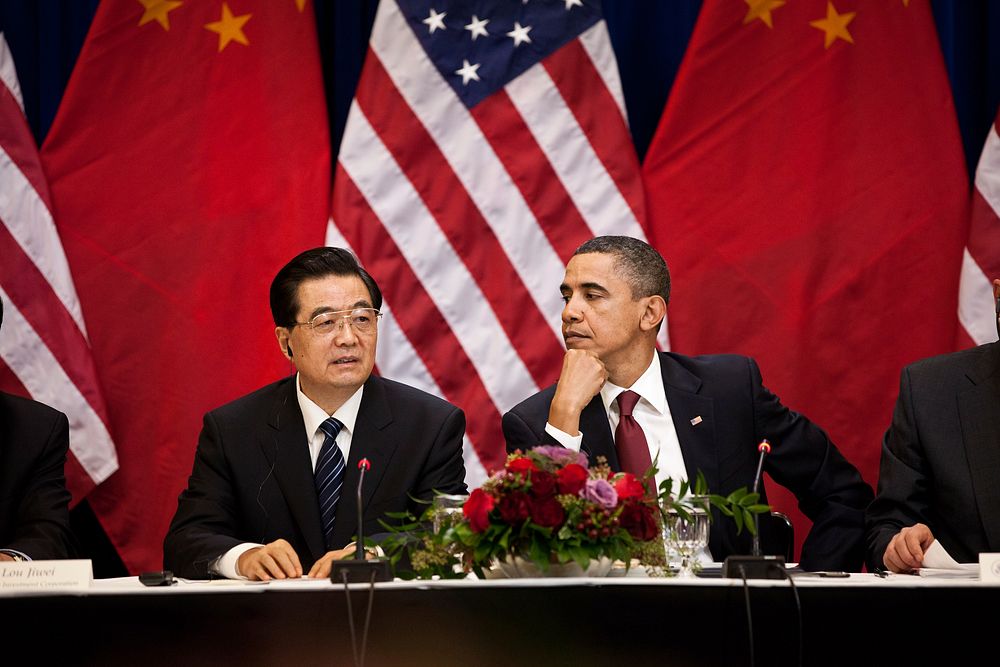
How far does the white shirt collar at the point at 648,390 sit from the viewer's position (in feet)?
12.3

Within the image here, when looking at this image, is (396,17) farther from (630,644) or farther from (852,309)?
(630,644)

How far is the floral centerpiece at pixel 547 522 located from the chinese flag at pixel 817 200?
2144 mm

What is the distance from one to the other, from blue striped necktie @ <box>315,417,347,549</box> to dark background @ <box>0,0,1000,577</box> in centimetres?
169

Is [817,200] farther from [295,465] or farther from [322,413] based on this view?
[295,465]

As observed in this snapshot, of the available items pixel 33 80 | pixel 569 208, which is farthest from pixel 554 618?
pixel 33 80

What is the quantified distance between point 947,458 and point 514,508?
1558 millimetres

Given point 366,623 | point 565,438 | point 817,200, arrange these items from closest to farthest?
point 366,623 → point 565,438 → point 817,200

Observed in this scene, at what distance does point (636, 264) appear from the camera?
389 cm

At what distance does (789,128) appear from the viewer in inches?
179

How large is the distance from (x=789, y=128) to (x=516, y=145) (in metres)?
1.09

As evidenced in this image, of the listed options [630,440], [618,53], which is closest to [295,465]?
[630,440]

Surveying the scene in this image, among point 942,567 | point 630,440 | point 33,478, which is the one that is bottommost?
point 942,567

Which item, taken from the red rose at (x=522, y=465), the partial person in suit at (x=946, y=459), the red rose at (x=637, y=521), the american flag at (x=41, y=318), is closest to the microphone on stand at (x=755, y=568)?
the red rose at (x=637, y=521)

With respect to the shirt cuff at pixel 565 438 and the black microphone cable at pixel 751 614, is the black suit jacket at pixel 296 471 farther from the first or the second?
the black microphone cable at pixel 751 614
